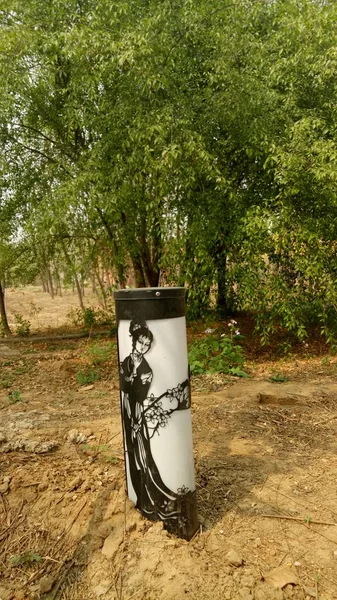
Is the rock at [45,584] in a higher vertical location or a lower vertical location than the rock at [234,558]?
lower

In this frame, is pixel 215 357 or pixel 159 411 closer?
pixel 159 411

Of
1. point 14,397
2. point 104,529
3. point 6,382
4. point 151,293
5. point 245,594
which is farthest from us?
point 6,382

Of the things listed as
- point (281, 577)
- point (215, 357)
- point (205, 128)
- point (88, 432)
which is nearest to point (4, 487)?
point (88, 432)

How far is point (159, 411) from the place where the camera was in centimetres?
197

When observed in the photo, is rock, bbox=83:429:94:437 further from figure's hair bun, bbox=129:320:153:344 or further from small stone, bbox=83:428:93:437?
figure's hair bun, bbox=129:320:153:344

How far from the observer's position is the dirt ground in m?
1.82

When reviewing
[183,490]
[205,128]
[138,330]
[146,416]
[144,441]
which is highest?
[205,128]

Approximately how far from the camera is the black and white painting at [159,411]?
1.97 metres

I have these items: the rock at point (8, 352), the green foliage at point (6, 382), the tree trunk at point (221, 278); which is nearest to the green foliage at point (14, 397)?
the green foliage at point (6, 382)

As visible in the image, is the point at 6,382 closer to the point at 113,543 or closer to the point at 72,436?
the point at 72,436

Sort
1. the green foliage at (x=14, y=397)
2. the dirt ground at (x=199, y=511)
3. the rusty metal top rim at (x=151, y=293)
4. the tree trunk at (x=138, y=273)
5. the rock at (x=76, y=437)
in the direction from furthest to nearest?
the tree trunk at (x=138, y=273) < the green foliage at (x=14, y=397) < the rock at (x=76, y=437) < the rusty metal top rim at (x=151, y=293) < the dirt ground at (x=199, y=511)

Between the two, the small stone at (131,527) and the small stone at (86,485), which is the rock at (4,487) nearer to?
the small stone at (86,485)

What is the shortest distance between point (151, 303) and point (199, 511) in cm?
121

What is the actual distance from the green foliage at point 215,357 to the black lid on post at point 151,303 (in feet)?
11.1
